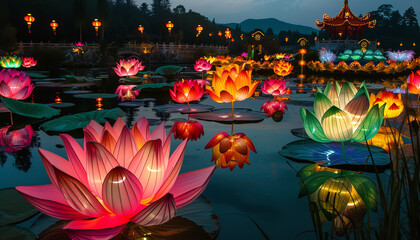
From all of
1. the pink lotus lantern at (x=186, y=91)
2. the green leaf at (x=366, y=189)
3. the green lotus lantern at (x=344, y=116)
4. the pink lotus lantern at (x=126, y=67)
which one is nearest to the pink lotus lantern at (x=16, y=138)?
the pink lotus lantern at (x=186, y=91)

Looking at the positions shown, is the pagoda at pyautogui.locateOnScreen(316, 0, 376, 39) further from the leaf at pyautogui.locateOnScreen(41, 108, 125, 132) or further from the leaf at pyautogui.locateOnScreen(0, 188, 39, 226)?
the leaf at pyautogui.locateOnScreen(0, 188, 39, 226)

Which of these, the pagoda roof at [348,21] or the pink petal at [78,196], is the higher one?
the pagoda roof at [348,21]

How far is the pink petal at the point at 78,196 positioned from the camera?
121 centimetres

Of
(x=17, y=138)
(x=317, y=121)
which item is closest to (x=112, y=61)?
(x=17, y=138)

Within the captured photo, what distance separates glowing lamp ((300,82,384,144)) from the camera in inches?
90.0

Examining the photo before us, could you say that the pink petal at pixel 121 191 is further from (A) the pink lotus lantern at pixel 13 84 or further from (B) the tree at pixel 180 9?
(B) the tree at pixel 180 9

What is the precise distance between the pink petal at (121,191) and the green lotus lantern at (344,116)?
1.49 meters

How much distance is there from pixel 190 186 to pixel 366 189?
3.59 feet

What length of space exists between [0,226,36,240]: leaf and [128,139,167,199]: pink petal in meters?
0.53

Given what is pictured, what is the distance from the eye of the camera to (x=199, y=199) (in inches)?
72.1

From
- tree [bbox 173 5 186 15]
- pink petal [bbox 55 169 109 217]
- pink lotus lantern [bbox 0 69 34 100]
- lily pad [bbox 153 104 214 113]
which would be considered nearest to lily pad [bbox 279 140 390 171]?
pink petal [bbox 55 169 109 217]

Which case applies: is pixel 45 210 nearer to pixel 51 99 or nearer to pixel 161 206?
pixel 161 206

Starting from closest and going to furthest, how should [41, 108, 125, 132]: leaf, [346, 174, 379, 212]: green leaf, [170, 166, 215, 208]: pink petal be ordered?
[170, 166, 215, 208]: pink petal → [346, 174, 379, 212]: green leaf → [41, 108, 125, 132]: leaf

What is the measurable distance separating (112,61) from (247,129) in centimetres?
2241
